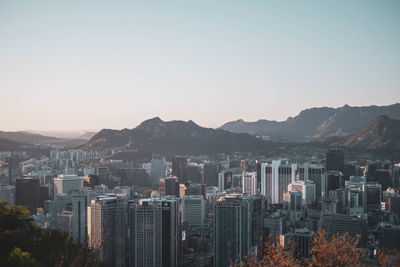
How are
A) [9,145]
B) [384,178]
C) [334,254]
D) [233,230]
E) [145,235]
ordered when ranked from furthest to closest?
[9,145] → [384,178] → [233,230] → [145,235] → [334,254]

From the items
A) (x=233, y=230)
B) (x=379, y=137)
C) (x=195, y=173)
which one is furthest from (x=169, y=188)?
(x=379, y=137)

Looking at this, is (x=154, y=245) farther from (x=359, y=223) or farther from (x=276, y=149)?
(x=276, y=149)

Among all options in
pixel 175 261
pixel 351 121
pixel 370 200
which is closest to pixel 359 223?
pixel 175 261

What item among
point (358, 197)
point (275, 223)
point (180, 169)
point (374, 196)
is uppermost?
point (180, 169)

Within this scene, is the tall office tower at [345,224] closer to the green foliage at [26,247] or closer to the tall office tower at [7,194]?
the green foliage at [26,247]

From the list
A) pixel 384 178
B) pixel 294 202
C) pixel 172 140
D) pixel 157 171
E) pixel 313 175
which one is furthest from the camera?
pixel 172 140

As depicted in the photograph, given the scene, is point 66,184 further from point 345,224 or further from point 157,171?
point 345,224

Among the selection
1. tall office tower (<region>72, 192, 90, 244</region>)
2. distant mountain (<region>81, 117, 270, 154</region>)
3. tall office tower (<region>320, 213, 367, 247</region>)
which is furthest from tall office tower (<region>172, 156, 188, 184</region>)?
tall office tower (<region>320, 213, 367, 247</region>)

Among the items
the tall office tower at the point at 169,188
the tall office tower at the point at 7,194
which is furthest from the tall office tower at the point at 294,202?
the tall office tower at the point at 7,194
